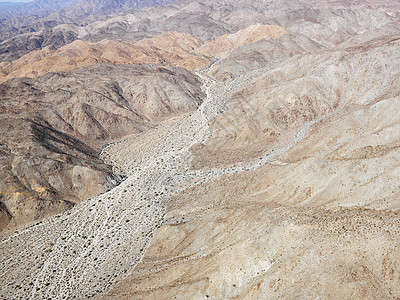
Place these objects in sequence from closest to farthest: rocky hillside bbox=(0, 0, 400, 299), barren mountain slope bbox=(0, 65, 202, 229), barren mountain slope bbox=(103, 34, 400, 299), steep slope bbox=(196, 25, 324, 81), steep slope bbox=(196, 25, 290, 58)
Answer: barren mountain slope bbox=(103, 34, 400, 299) → rocky hillside bbox=(0, 0, 400, 299) → barren mountain slope bbox=(0, 65, 202, 229) → steep slope bbox=(196, 25, 324, 81) → steep slope bbox=(196, 25, 290, 58)

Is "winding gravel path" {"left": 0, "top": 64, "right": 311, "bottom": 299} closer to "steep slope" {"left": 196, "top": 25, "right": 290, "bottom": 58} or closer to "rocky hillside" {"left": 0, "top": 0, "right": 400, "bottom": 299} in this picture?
"rocky hillside" {"left": 0, "top": 0, "right": 400, "bottom": 299}

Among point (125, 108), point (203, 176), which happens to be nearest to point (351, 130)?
point (203, 176)

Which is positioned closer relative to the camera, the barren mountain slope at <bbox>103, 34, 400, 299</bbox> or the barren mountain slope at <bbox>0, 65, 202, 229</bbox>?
the barren mountain slope at <bbox>103, 34, 400, 299</bbox>

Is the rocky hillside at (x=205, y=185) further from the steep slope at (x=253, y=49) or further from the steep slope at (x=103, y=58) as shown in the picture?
the steep slope at (x=103, y=58)

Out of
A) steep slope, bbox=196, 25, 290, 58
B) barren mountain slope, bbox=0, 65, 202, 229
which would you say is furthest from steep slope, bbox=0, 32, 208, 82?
barren mountain slope, bbox=0, 65, 202, 229

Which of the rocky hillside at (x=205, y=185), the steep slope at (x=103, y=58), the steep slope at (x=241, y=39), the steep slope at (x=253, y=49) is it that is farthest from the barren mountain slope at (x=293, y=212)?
the steep slope at (x=241, y=39)

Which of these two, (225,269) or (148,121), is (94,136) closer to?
(148,121)
